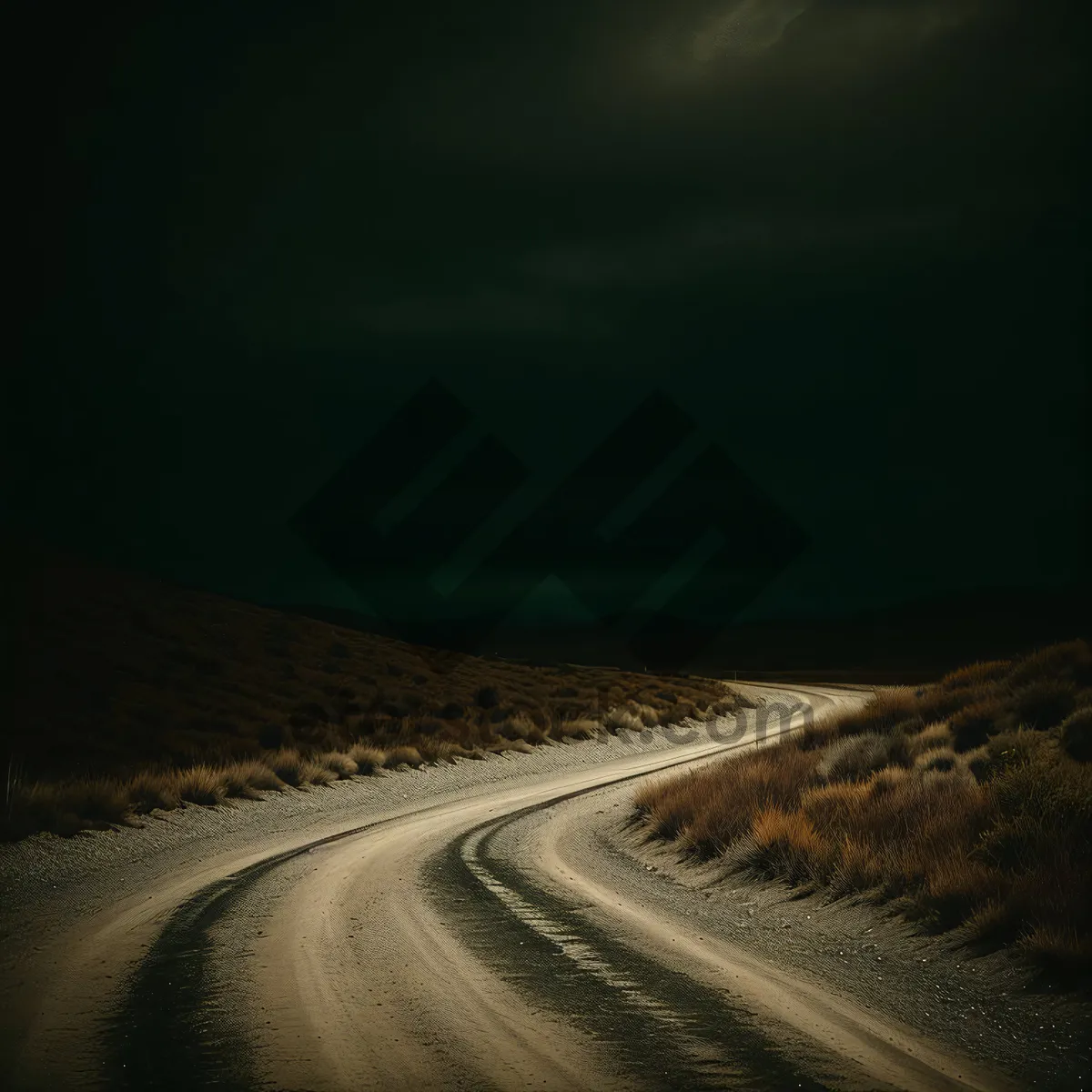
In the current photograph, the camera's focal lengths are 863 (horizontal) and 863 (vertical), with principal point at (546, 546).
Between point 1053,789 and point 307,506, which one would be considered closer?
point 1053,789

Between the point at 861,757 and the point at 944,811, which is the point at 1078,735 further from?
the point at 944,811

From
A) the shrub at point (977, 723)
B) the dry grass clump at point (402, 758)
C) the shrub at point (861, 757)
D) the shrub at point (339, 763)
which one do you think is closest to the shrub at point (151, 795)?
the shrub at point (339, 763)

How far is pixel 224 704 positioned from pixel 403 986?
26292 mm

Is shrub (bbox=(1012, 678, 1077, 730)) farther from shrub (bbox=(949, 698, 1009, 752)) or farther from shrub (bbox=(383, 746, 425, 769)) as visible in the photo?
shrub (bbox=(383, 746, 425, 769))

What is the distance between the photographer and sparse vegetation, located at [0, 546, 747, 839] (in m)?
18.4

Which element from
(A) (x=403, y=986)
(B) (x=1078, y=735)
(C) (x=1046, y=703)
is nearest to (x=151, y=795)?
(A) (x=403, y=986)

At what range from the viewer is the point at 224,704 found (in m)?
30.6

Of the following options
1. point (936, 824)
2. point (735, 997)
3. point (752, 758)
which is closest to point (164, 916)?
point (735, 997)

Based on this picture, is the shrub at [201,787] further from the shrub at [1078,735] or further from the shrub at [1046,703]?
the shrub at [1046,703]

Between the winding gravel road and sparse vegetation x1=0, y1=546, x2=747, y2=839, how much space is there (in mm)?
5742

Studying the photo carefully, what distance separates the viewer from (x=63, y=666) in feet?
97.9

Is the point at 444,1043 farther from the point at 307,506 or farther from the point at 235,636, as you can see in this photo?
the point at 307,506

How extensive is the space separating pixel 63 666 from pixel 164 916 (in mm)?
24723

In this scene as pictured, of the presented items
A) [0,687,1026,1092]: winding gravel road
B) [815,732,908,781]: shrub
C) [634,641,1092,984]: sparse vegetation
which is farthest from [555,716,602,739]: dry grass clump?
[0,687,1026,1092]: winding gravel road
